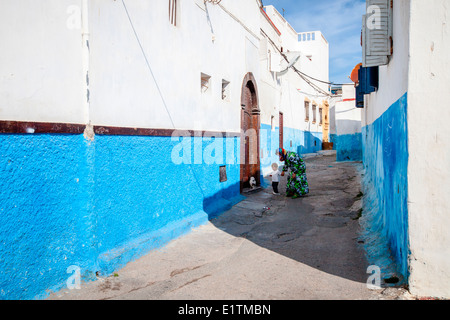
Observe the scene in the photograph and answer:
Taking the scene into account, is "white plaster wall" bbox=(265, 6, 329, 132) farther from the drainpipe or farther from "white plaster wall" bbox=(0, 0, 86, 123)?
"white plaster wall" bbox=(0, 0, 86, 123)

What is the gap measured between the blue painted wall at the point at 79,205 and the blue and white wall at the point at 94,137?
12 millimetres

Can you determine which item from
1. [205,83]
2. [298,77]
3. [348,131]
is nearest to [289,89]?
[298,77]

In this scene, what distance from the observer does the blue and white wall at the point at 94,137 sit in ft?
10.6

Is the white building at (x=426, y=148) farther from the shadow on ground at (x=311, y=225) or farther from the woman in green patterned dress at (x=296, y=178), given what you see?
the woman in green patterned dress at (x=296, y=178)

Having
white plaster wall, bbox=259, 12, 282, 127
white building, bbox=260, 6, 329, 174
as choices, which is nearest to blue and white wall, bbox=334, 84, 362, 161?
white building, bbox=260, 6, 329, 174

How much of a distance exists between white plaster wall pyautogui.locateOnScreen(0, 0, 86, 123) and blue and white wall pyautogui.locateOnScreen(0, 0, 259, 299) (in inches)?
0.4

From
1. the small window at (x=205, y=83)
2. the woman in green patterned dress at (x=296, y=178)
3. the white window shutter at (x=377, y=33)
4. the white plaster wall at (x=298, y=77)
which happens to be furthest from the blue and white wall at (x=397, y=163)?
the white plaster wall at (x=298, y=77)

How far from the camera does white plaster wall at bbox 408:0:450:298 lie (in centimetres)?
324

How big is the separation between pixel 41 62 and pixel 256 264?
364 centimetres

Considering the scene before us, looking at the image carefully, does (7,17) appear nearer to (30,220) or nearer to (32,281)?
(30,220)

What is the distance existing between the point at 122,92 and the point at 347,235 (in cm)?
445

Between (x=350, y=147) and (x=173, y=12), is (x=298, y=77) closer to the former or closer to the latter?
(x=350, y=147)

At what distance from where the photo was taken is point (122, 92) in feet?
14.9
